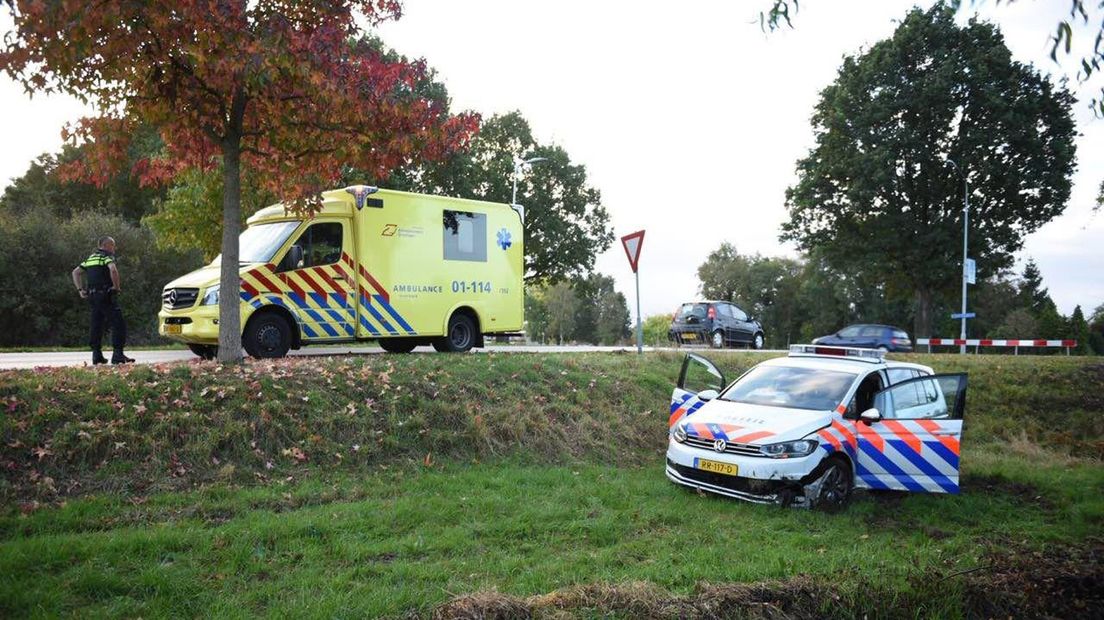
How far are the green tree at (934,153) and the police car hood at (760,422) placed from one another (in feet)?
94.9

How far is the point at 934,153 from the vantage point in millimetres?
34781

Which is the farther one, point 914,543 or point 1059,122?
point 1059,122

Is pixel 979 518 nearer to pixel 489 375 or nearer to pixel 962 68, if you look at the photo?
pixel 489 375

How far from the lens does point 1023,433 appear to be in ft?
46.8

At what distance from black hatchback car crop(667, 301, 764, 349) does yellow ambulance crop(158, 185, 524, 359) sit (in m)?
12.9

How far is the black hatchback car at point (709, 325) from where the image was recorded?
89.3 feet

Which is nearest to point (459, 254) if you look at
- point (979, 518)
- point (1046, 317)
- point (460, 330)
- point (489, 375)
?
point (460, 330)

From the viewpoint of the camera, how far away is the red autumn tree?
8969 mm

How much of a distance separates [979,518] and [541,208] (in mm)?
34449

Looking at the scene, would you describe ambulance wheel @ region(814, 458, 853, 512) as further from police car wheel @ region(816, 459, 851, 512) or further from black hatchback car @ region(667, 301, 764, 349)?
black hatchback car @ region(667, 301, 764, 349)

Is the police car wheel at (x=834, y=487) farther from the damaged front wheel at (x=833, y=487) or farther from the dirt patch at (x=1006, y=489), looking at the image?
the dirt patch at (x=1006, y=489)

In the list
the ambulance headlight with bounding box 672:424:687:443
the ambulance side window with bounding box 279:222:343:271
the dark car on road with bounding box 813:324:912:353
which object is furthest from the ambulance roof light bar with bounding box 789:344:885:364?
the dark car on road with bounding box 813:324:912:353

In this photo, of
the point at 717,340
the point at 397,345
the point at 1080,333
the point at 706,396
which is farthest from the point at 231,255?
the point at 1080,333

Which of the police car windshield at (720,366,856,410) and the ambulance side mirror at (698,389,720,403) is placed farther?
the ambulance side mirror at (698,389,720,403)
